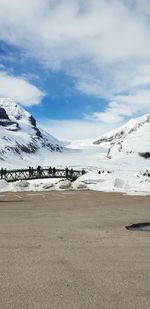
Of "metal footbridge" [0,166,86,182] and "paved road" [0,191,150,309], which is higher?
"metal footbridge" [0,166,86,182]

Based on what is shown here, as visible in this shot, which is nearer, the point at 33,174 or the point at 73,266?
the point at 73,266

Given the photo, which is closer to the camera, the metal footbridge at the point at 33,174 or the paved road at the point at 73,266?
the paved road at the point at 73,266

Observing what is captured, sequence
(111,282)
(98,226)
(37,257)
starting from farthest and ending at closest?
1. (98,226)
2. (37,257)
3. (111,282)

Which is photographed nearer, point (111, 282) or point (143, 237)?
point (111, 282)

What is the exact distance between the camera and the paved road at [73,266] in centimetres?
566

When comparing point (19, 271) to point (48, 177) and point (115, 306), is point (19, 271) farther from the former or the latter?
point (48, 177)

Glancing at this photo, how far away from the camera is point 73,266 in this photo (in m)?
7.36

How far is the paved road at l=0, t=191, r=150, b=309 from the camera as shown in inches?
223

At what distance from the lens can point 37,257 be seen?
26.3 ft

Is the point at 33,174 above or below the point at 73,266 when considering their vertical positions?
above

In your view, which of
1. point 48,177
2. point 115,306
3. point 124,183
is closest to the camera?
point 115,306

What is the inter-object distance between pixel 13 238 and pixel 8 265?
9.13 feet

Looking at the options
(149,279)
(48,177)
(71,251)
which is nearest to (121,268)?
(149,279)

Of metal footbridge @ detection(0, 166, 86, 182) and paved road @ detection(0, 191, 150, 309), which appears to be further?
metal footbridge @ detection(0, 166, 86, 182)
